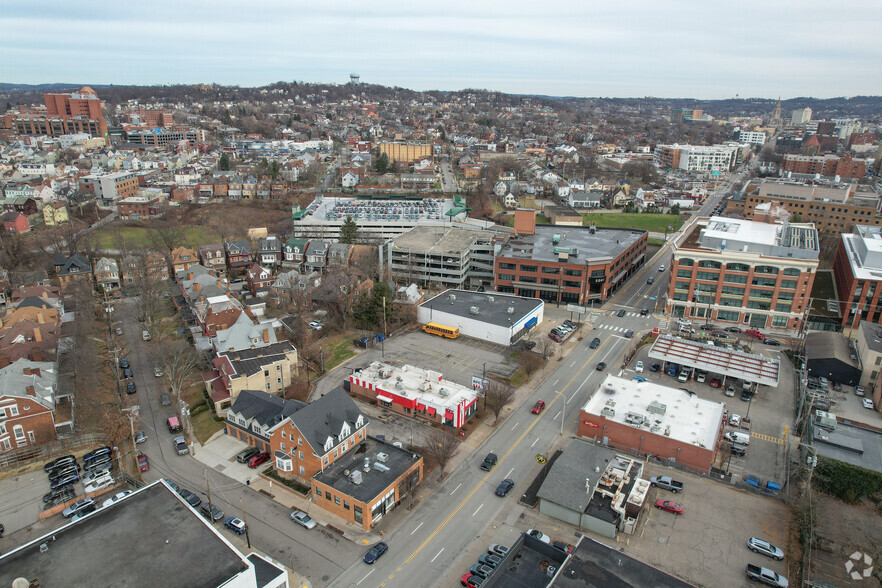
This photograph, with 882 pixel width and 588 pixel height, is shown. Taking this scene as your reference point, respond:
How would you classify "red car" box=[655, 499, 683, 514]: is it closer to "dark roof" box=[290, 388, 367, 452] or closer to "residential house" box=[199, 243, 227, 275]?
"dark roof" box=[290, 388, 367, 452]

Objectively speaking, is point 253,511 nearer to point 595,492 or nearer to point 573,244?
point 595,492

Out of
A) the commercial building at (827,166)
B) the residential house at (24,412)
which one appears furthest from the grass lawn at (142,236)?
the commercial building at (827,166)

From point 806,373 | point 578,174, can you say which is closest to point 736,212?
point 578,174

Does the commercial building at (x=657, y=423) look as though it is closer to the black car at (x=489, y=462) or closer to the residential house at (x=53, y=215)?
the black car at (x=489, y=462)

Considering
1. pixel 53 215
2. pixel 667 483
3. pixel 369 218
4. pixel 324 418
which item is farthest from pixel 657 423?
pixel 53 215

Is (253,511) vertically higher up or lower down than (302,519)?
lower down

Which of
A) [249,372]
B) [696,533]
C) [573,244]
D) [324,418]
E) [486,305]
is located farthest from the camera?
[573,244]

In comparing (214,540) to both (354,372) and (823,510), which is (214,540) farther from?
(823,510)
